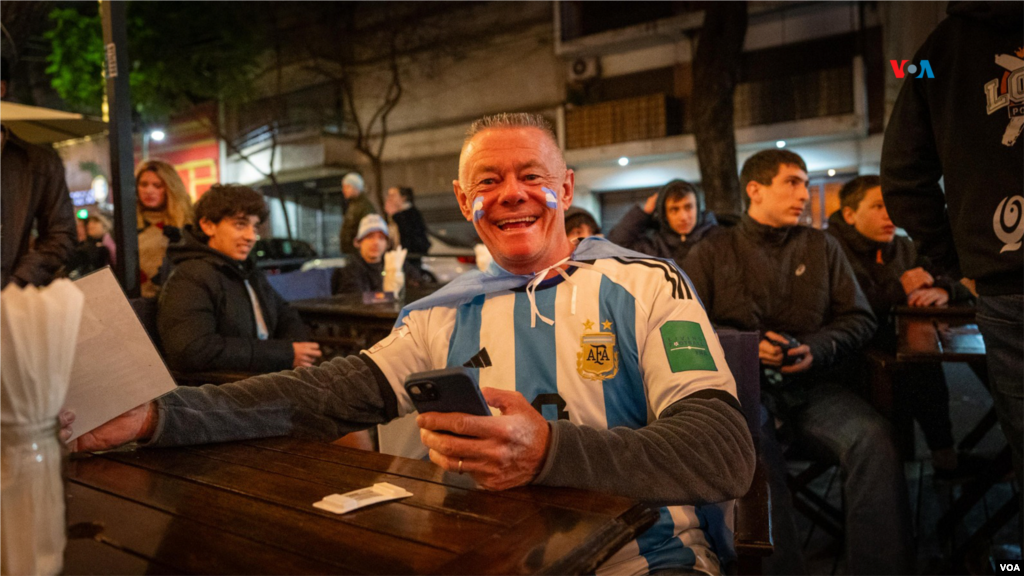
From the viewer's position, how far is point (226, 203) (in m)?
3.40

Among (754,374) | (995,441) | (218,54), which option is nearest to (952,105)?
(754,374)

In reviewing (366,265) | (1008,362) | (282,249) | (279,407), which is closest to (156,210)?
(366,265)

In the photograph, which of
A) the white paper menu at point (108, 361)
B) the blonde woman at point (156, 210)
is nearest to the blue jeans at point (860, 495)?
the white paper menu at point (108, 361)

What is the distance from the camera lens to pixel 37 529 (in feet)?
3.05

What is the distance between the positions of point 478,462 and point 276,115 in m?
23.1

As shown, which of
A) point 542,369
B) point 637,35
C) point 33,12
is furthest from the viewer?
point 637,35

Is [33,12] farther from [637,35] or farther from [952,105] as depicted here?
[637,35]

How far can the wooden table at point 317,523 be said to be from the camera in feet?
3.47

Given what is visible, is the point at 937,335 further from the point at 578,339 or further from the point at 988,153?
the point at 578,339

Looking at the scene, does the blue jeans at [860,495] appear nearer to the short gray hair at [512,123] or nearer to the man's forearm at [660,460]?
the man's forearm at [660,460]

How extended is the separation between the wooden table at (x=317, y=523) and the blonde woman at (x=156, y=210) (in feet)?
10.8

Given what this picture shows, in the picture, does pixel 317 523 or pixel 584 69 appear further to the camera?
pixel 584 69

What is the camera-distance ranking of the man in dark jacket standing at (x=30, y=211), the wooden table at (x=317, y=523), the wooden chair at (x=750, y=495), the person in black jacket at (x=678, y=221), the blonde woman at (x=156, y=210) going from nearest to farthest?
the wooden table at (x=317, y=523), the wooden chair at (x=750, y=495), the man in dark jacket standing at (x=30, y=211), the blonde woman at (x=156, y=210), the person in black jacket at (x=678, y=221)

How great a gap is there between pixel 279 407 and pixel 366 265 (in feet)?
14.4
